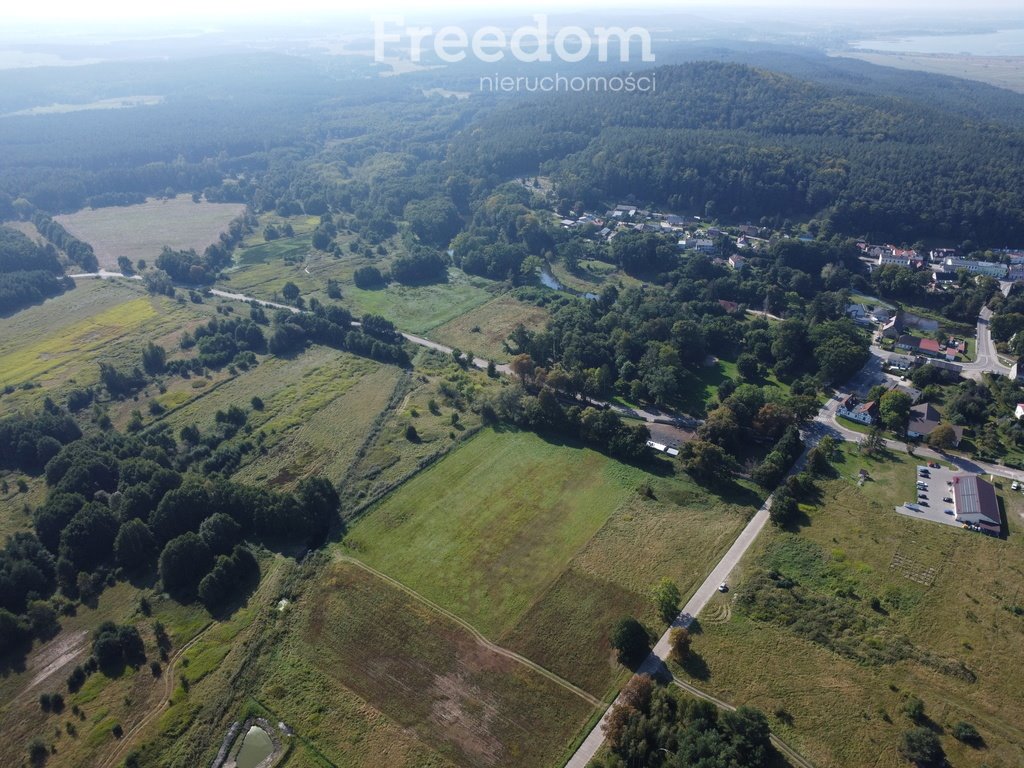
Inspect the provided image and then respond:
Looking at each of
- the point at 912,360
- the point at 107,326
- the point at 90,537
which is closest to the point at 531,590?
the point at 90,537

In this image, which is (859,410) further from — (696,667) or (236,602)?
(236,602)

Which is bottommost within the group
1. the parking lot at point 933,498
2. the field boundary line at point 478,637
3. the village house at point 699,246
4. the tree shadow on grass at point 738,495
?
the field boundary line at point 478,637

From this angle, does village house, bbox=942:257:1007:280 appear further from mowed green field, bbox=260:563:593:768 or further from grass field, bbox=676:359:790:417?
mowed green field, bbox=260:563:593:768

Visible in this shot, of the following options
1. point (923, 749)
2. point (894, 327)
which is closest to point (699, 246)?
point (894, 327)

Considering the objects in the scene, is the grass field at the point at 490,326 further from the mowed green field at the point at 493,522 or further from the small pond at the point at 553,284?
the mowed green field at the point at 493,522

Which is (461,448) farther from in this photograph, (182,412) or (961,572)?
(961,572)

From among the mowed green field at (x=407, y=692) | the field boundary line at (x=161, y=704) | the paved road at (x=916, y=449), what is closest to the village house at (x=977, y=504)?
the paved road at (x=916, y=449)
